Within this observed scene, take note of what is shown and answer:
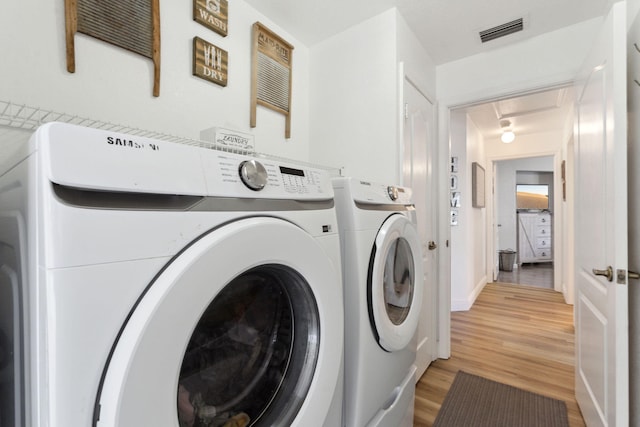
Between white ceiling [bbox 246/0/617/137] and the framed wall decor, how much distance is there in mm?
2019

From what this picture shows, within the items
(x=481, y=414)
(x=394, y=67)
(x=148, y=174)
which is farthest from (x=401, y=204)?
(x=481, y=414)

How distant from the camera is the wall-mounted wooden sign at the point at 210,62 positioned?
4.83 ft

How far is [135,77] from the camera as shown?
129 centimetres

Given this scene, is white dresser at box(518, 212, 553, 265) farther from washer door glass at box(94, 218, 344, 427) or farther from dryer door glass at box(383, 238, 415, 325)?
washer door glass at box(94, 218, 344, 427)

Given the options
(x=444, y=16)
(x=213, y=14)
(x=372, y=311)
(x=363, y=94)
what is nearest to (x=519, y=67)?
(x=444, y=16)

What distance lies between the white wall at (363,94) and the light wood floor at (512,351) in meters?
1.42

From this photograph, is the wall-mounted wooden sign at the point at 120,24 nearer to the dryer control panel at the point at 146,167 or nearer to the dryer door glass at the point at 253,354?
the dryer control panel at the point at 146,167

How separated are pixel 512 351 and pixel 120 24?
3289mm

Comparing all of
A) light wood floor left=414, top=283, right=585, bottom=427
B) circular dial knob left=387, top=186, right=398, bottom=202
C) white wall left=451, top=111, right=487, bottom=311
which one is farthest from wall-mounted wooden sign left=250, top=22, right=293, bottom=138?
white wall left=451, top=111, right=487, bottom=311

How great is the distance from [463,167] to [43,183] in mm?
3835

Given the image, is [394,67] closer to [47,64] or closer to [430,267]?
[430,267]

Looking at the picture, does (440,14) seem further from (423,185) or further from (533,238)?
(533,238)

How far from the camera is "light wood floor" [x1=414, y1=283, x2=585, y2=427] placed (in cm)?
191

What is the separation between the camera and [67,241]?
39cm
